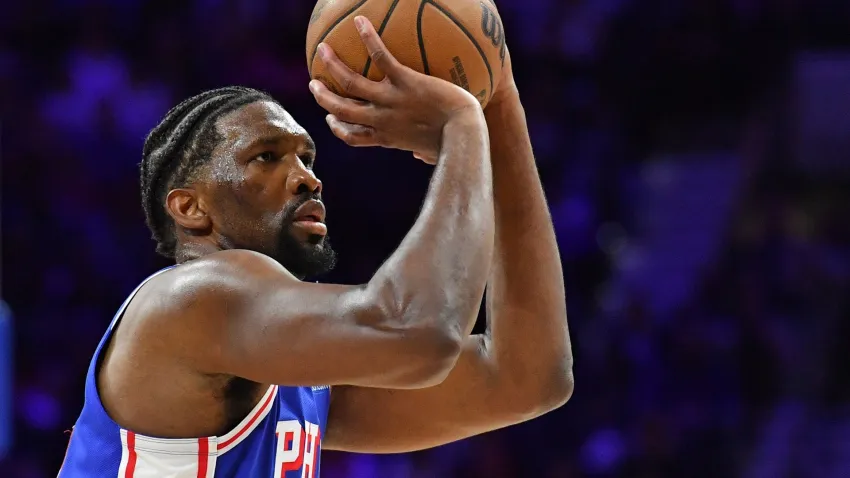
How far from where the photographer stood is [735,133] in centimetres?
911

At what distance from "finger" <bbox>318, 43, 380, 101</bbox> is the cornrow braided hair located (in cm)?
43

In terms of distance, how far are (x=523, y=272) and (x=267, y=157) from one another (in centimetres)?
79

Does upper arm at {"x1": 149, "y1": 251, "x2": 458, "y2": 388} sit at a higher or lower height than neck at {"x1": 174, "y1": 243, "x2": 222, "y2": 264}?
higher

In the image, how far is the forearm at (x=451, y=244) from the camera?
2.23m

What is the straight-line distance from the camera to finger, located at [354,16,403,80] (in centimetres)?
243

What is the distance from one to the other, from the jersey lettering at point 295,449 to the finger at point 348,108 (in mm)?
835

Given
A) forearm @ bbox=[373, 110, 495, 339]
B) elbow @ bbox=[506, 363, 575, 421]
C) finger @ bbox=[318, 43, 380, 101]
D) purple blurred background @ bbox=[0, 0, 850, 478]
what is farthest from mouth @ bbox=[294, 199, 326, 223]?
purple blurred background @ bbox=[0, 0, 850, 478]

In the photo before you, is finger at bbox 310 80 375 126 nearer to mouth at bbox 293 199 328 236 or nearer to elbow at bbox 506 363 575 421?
mouth at bbox 293 199 328 236

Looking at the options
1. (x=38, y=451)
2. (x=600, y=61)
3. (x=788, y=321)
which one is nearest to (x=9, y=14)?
(x=38, y=451)

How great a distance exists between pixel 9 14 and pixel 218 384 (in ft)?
20.2

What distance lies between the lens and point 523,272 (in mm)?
3113

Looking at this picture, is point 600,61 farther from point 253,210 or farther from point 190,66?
point 253,210

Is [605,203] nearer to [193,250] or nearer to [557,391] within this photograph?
[557,391]

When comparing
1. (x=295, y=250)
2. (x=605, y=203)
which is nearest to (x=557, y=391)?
(x=295, y=250)
